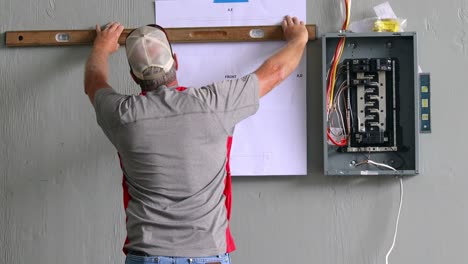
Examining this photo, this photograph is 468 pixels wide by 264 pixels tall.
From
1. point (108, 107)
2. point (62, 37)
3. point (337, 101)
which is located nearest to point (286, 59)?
point (337, 101)

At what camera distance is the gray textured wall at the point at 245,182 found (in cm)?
227

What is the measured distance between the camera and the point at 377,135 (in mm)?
2230

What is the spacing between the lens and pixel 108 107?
186cm

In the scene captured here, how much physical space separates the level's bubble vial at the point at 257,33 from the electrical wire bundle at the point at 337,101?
10.3 inches

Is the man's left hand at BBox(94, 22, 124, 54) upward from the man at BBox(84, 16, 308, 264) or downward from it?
upward

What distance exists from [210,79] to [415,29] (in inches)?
28.9

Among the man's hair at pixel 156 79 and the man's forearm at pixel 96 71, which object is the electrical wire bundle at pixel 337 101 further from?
the man's forearm at pixel 96 71

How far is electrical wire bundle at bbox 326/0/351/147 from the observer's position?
2264mm

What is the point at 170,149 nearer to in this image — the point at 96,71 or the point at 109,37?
the point at 96,71

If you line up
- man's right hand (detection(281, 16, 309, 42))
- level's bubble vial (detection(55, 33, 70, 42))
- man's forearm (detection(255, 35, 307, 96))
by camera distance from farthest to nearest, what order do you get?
level's bubble vial (detection(55, 33, 70, 42)) → man's right hand (detection(281, 16, 309, 42)) → man's forearm (detection(255, 35, 307, 96))

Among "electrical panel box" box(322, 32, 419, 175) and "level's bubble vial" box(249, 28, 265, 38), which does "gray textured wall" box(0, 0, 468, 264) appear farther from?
"level's bubble vial" box(249, 28, 265, 38)

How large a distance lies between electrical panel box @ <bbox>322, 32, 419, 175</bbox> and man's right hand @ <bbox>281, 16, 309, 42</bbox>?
0.09 metres

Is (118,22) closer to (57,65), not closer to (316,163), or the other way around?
(57,65)

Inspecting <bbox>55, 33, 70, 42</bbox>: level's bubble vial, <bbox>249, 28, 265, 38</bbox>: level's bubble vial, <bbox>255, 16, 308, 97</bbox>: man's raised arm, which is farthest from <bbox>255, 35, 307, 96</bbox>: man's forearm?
<bbox>55, 33, 70, 42</bbox>: level's bubble vial
